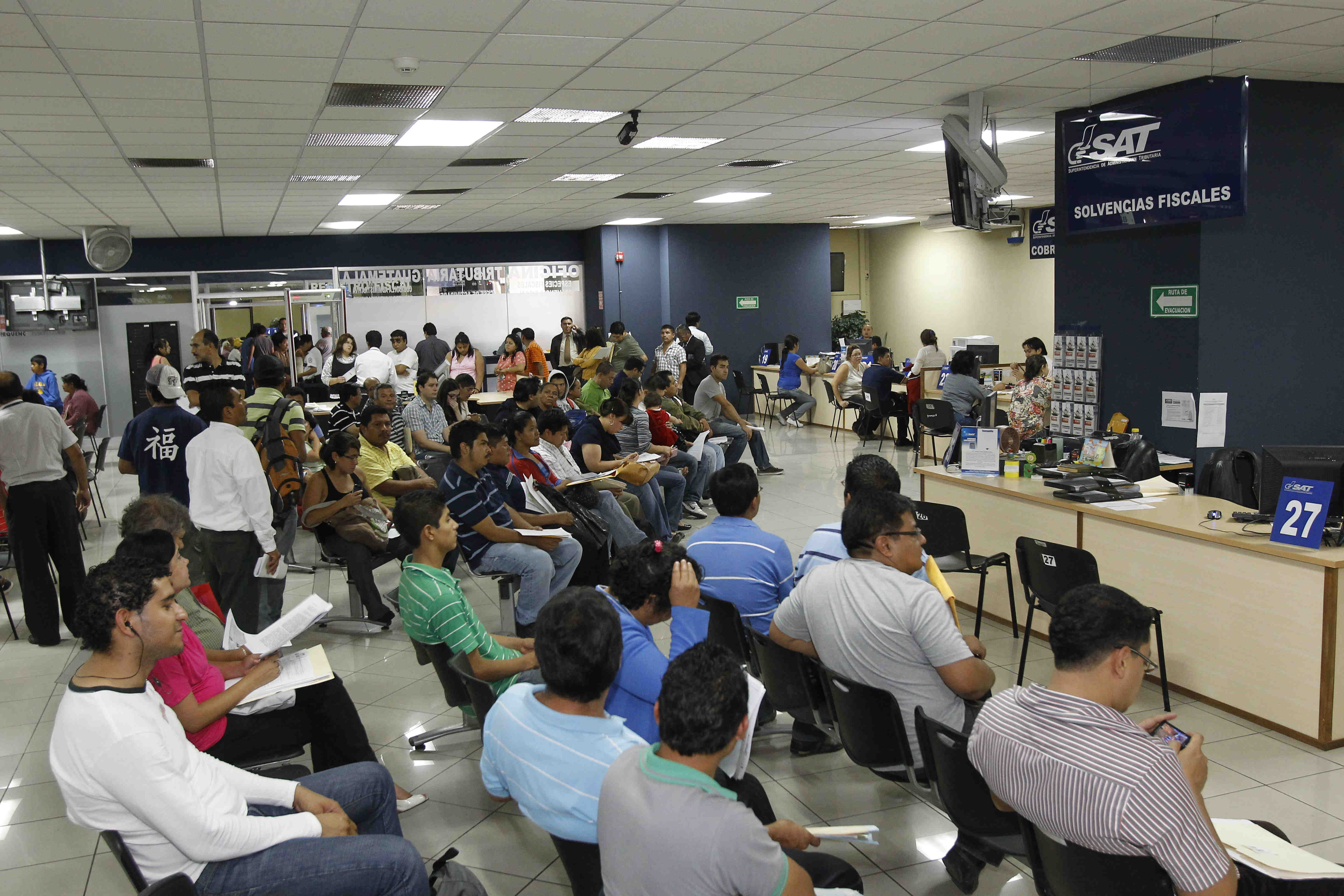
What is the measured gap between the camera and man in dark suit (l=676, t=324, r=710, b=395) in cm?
1382

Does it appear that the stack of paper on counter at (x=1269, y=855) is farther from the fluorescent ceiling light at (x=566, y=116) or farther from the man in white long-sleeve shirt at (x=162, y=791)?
→ the fluorescent ceiling light at (x=566, y=116)

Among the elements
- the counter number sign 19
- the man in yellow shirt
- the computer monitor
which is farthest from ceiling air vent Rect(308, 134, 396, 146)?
the counter number sign 19

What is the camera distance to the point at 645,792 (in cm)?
177

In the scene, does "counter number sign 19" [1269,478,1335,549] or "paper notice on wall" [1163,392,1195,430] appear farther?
"paper notice on wall" [1163,392,1195,430]

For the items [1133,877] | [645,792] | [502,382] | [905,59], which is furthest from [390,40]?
[502,382]

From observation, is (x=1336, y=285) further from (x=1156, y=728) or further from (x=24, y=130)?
(x=24, y=130)

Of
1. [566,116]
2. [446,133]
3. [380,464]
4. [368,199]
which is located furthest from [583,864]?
[368,199]

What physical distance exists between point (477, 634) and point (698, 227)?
1323 cm

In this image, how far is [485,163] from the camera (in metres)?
A: 8.44

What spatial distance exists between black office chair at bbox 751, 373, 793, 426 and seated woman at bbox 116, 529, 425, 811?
36.6 feet

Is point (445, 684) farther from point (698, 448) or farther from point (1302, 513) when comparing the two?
point (698, 448)

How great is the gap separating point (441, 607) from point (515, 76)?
3237mm

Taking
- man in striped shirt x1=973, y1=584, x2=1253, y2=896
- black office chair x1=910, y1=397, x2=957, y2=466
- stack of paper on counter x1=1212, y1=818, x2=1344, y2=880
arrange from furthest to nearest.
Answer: black office chair x1=910, y1=397, x2=957, y2=466 < stack of paper on counter x1=1212, y1=818, x2=1344, y2=880 < man in striped shirt x1=973, y1=584, x2=1253, y2=896

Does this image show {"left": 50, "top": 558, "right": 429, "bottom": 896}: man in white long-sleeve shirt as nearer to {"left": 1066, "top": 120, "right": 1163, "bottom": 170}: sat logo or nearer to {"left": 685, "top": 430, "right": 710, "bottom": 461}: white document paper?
{"left": 685, "top": 430, "right": 710, "bottom": 461}: white document paper
